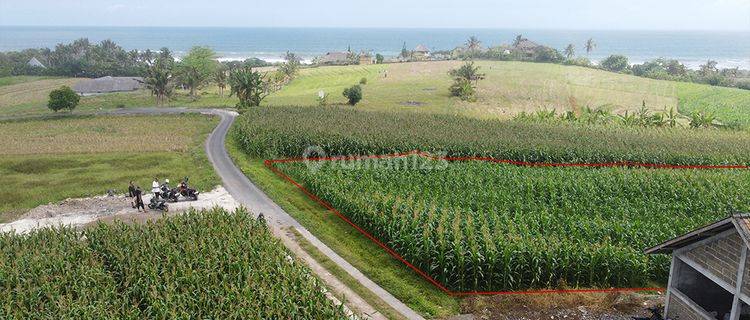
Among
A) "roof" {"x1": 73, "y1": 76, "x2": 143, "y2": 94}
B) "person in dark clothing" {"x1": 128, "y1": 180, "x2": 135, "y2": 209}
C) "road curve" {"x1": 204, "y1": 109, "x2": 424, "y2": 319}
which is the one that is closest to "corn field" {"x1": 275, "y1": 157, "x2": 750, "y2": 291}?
"road curve" {"x1": 204, "y1": 109, "x2": 424, "y2": 319}

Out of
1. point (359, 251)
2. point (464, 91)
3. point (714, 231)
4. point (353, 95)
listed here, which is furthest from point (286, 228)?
point (464, 91)

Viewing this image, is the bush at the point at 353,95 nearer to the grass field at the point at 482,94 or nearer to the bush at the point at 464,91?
the grass field at the point at 482,94

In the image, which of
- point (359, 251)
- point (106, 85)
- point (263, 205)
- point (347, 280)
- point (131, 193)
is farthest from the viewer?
point (106, 85)

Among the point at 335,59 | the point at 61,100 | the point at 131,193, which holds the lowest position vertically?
the point at 131,193

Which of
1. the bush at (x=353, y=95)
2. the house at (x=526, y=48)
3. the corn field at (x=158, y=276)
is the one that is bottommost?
the corn field at (x=158, y=276)

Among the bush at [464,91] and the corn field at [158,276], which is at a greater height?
the bush at [464,91]

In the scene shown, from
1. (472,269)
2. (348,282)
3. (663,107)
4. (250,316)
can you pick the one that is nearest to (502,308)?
(472,269)

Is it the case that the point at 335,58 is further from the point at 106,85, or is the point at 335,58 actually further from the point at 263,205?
the point at 263,205

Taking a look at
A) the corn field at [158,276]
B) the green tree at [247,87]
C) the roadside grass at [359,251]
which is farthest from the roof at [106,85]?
the corn field at [158,276]
